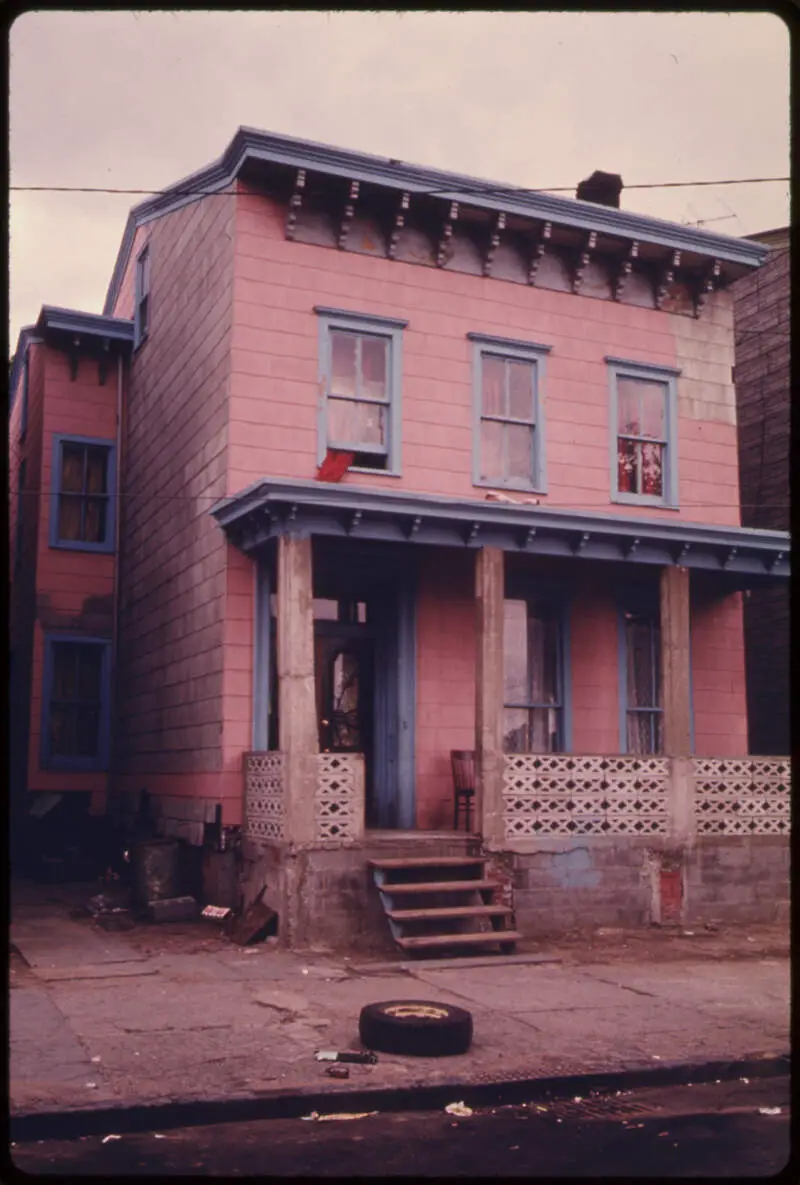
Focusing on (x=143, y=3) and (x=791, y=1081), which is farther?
(x=791, y=1081)

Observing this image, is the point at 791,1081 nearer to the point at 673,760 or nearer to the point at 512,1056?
the point at 512,1056

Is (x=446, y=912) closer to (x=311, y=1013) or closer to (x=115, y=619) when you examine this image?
(x=311, y=1013)

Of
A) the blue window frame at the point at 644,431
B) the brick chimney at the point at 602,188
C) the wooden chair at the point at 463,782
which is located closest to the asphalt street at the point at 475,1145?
the wooden chair at the point at 463,782

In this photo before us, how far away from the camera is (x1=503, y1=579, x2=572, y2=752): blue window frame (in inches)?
643

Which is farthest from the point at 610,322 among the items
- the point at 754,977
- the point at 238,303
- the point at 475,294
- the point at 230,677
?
the point at 754,977

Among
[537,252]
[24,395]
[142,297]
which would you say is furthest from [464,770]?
[24,395]

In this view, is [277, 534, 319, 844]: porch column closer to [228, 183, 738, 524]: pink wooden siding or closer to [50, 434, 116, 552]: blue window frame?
[228, 183, 738, 524]: pink wooden siding

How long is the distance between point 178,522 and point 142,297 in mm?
5055

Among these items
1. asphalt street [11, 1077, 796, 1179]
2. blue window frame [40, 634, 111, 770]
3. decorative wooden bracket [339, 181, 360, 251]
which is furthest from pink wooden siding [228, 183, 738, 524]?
asphalt street [11, 1077, 796, 1179]

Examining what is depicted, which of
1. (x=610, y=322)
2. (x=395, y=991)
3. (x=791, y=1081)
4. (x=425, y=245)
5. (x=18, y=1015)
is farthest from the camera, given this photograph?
(x=610, y=322)

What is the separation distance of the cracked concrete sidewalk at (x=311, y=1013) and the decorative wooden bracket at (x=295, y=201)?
330 inches

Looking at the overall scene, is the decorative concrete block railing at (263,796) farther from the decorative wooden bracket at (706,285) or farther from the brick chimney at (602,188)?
the brick chimney at (602,188)

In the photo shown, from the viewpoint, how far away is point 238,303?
1485 cm

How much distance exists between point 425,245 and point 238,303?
280 cm
